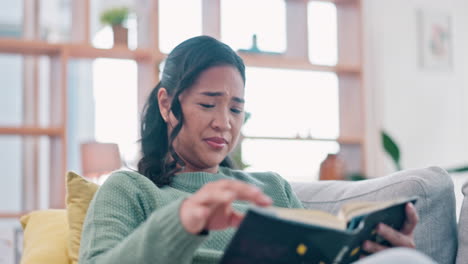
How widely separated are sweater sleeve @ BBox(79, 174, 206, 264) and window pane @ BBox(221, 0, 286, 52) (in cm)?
284

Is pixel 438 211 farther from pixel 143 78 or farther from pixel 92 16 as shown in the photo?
pixel 92 16

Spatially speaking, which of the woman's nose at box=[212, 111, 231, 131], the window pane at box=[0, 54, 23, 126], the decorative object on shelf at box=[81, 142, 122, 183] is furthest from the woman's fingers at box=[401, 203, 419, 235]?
the window pane at box=[0, 54, 23, 126]

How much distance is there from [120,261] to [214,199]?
0.22m

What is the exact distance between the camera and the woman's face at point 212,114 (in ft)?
4.84

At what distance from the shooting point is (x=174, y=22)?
3955 mm

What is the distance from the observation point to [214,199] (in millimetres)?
897

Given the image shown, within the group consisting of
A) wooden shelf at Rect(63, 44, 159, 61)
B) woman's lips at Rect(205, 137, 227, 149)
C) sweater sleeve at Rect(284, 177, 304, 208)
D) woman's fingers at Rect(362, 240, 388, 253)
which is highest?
wooden shelf at Rect(63, 44, 159, 61)

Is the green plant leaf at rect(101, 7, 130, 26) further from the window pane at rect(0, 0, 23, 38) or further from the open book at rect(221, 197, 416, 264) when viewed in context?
the open book at rect(221, 197, 416, 264)

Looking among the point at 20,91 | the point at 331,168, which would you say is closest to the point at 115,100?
the point at 20,91

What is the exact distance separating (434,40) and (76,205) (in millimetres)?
3667

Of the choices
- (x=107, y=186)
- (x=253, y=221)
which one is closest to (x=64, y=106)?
(x=107, y=186)

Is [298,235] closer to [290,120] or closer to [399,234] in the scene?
[399,234]

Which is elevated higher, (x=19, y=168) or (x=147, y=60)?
(x=147, y=60)

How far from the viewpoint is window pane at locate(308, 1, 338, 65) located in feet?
14.3
